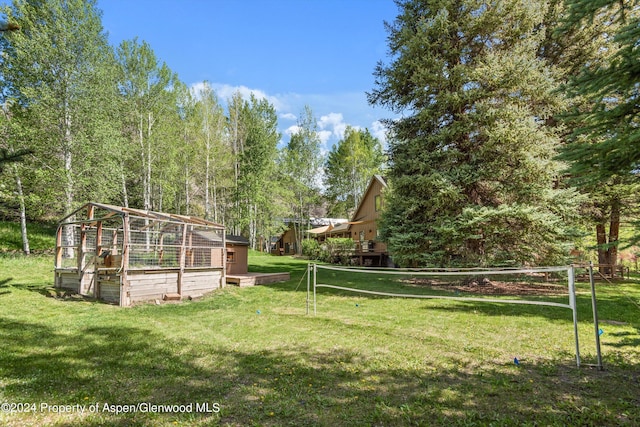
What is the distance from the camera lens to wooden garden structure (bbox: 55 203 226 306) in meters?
8.64

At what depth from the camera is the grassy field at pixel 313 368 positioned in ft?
9.71

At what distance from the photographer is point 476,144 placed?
439 inches

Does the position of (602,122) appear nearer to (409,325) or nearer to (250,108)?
(409,325)

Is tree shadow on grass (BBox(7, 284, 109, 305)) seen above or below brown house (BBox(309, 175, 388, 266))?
below

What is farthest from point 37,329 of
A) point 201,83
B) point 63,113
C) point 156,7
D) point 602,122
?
point 201,83

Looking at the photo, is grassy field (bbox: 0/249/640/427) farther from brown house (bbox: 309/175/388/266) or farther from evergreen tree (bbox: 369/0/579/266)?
brown house (bbox: 309/175/388/266)

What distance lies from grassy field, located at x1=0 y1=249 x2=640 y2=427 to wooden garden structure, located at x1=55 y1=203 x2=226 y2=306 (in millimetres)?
1244

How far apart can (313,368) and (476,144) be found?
10307 mm

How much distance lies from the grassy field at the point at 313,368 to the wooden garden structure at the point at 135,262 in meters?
1.24

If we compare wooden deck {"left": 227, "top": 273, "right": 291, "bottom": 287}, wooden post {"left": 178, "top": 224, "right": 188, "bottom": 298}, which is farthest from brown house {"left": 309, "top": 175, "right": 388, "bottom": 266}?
wooden post {"left": 178, "top": 224, "right": 188, "bottom": 298}

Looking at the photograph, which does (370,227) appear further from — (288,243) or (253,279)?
(253,279)

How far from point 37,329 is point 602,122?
9.65m

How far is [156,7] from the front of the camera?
36.7ft

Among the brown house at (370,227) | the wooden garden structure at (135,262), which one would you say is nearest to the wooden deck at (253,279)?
the wooden garden structure at (135,262)
